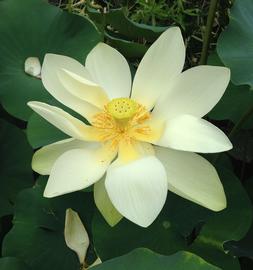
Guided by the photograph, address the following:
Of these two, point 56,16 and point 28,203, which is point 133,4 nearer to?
point 56,16

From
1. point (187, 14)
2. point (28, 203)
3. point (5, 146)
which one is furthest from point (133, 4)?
point (28, 203)

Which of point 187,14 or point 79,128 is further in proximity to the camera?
point 187,14

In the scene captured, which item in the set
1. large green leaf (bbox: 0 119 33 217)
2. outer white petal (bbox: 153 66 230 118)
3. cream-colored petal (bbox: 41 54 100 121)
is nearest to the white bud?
large green leaf (bbox: 0 119 33 217)

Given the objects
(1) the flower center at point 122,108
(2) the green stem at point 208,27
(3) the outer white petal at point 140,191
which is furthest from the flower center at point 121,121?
(2) the green stem at point 208,27

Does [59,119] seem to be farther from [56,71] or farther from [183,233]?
[183,233]

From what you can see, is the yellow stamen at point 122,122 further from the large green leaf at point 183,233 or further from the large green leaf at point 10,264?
the large green leaf at point 10,264

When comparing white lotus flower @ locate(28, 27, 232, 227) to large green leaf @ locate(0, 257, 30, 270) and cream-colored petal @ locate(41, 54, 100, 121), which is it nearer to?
cream-colored petal @ locate(41, 54, 100, 121)

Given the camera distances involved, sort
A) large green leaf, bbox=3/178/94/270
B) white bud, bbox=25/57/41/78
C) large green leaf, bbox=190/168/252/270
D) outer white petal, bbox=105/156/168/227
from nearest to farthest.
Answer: outer white petal, bbox=105/156/168/227
large green leaf, bbox=190/168/252/270
large green leaf, bbox=3/178/94/270
white bud, bbox=25/57/41/78
